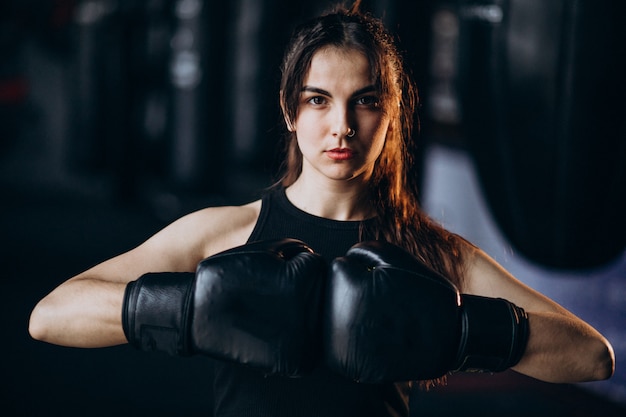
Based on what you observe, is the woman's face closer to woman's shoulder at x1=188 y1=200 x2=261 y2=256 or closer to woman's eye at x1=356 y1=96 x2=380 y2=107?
woman's eye at x1=356 y1=96 x2=380 y2=107

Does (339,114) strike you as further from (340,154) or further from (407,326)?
(407,326)

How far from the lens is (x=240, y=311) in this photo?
0.83m

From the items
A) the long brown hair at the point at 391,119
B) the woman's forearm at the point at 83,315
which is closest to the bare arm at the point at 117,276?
the woman's forearm at the point at 83,315

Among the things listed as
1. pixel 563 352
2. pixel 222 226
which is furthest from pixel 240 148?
pixel 563 352

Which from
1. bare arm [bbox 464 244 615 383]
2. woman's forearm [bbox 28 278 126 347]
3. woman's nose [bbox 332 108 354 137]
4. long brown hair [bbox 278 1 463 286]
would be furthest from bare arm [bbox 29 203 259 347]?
bare arm [bbox 464 244 615 383]

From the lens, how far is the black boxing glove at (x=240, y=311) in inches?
32.5

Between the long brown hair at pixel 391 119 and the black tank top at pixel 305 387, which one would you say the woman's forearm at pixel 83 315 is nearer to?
the black tank top at pixel 305 387

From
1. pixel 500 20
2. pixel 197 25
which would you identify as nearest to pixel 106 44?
pixel 197 25

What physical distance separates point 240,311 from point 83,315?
235mm

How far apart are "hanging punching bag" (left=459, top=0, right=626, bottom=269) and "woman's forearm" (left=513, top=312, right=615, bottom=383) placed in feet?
0.72

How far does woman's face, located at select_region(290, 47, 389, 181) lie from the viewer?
0.92 meters

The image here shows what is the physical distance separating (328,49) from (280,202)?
250 mm

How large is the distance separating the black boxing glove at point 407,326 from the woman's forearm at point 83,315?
0.28 meters

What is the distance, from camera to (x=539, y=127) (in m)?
1.11
